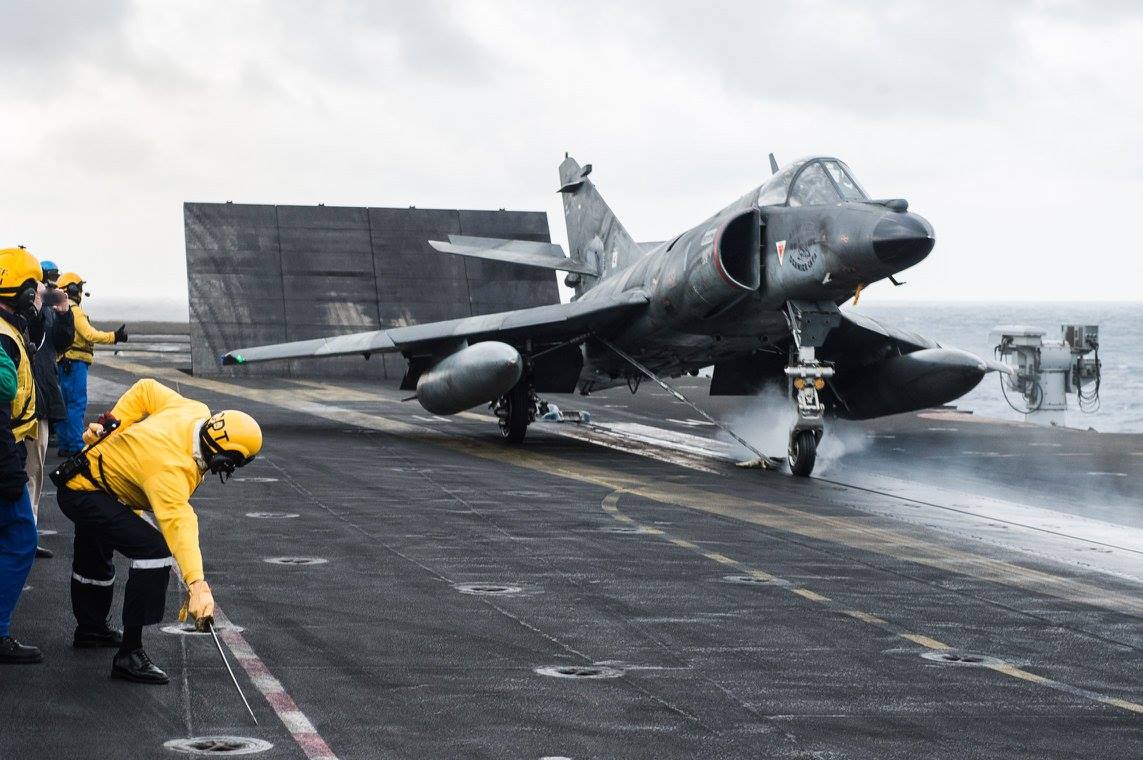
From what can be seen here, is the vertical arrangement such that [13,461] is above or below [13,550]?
above

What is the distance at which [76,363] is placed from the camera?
657 inches

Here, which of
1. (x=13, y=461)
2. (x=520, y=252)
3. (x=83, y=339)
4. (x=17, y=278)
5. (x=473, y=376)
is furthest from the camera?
(x=520, y=252)

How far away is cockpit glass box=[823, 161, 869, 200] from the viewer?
753 inches

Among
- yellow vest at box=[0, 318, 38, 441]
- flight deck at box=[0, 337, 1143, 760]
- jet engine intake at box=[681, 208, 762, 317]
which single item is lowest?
flight deck at box=[0, 337, 1143, 760]

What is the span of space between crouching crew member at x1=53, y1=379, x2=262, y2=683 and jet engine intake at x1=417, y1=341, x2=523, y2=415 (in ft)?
43.6

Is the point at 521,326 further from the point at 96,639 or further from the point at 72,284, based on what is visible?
the point at 96,639

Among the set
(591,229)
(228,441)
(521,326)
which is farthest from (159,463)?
(591,229)

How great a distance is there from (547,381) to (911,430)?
27.9 feet

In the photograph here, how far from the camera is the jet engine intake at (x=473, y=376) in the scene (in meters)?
21.4

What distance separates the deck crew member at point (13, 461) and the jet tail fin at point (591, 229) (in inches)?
767

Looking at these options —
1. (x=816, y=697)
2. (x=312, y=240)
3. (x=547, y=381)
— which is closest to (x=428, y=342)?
(x=547, y=381)

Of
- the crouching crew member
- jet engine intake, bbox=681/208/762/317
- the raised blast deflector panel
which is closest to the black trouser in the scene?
the crouching crew member

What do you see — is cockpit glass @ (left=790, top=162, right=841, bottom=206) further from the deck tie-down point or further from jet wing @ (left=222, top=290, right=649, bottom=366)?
the deck tie-down point

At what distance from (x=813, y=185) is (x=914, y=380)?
5.04m
